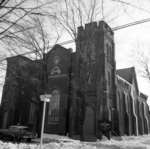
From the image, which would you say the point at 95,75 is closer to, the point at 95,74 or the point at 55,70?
the point at 95,74

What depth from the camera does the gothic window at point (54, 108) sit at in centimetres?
2580

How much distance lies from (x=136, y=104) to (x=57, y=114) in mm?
20003

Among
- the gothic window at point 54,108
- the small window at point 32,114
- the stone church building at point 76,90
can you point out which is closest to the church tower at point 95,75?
the stone church building at point 76,90

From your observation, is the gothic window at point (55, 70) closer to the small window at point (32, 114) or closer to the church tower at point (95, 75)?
the church tower at point (95, 75)

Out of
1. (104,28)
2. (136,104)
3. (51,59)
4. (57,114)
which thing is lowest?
(57,114)

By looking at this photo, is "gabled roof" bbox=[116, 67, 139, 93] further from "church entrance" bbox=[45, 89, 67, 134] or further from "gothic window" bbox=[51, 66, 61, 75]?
"church entrance" bbox=[45, 89, 67, 134]

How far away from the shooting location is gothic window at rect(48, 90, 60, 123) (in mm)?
25797

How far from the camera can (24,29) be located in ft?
24.0

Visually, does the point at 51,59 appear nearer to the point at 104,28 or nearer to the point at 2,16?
the point at 104,28

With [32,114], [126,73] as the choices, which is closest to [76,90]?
→ [32,114]

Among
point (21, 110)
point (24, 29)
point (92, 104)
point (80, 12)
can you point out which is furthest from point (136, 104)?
point (24, 29)

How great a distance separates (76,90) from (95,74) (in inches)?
139

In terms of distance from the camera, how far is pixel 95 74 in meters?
21.0

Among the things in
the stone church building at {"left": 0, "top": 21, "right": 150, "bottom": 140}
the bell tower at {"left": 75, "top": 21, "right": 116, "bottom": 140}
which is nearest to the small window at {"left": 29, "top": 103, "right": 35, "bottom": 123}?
the stone church building at {"left": 0, "top": 21, "right": 150, "bottom": 140}
